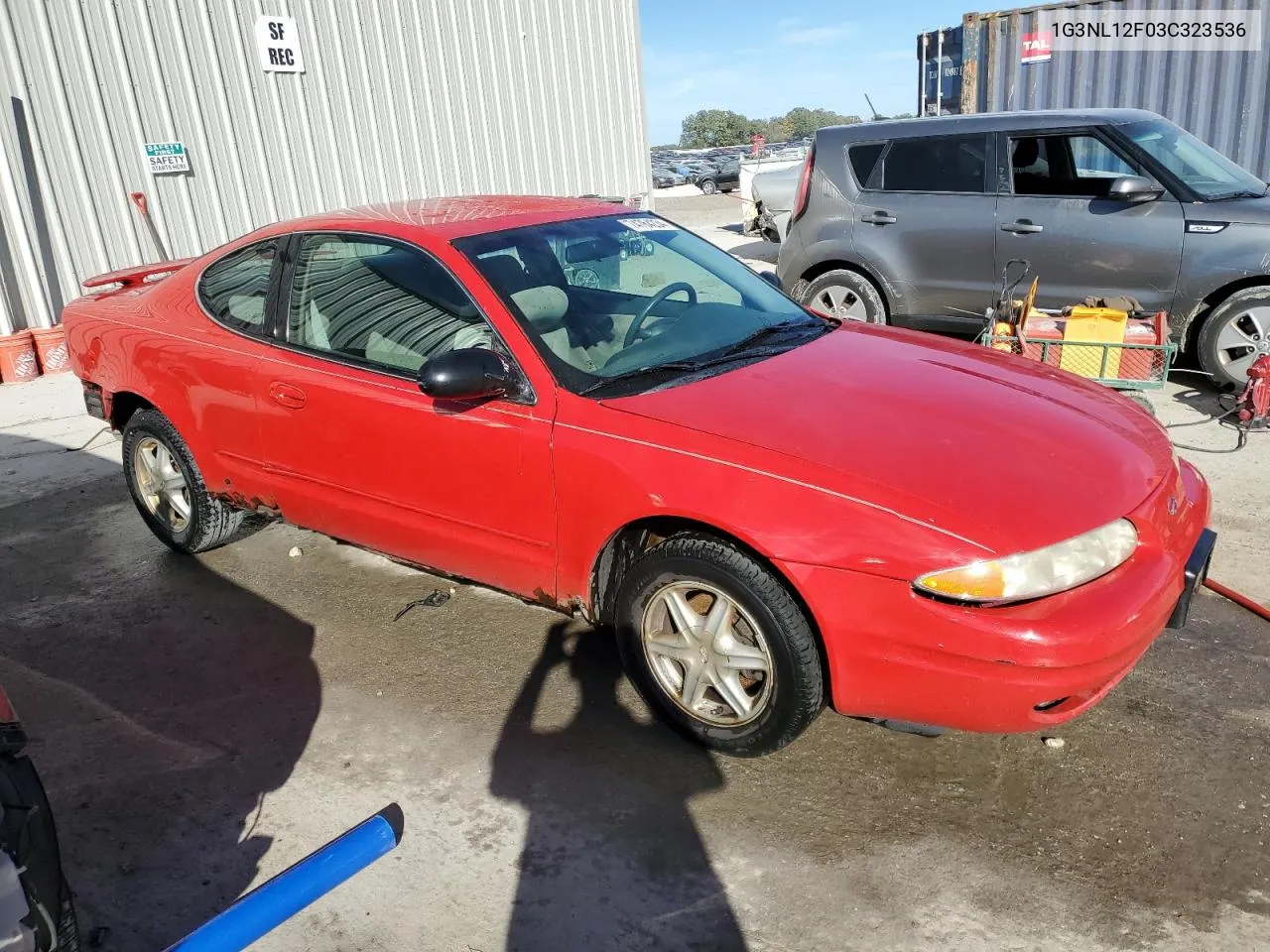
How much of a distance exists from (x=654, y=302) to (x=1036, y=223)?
4253 millimetres

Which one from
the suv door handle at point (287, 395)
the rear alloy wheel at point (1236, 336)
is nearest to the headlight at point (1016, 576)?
the suv door handle at point (287, 395)

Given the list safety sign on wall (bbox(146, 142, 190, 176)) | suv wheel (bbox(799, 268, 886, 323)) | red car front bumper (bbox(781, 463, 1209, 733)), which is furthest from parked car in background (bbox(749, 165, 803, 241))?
red car front bumper (bbox(781, 463, 1209, 733))

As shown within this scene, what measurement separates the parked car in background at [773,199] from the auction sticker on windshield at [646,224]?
9393 millimetres

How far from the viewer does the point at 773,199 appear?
1432cm

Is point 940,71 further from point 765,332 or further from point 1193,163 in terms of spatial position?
point 765,332

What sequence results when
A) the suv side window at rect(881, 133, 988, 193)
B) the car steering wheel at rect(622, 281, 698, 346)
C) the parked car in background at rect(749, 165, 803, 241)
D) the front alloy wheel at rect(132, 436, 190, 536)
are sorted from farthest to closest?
the parked car in background at rect(749, 165, 803, 241), the suv side window at rect(881, 133, 988, 193), the front alloy wheel at rect(132, 436, 190, 536), the car steering wheel at rect(622, 281, 698, 346)

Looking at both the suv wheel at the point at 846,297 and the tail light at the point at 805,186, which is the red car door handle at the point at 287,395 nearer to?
the suv wheel at the point at 846,297

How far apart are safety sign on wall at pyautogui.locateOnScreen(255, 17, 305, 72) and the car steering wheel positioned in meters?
7.58

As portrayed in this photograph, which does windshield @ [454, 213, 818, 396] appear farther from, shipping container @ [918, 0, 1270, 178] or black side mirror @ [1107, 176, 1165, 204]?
shipping container @ [918, 0, 1270, 178]

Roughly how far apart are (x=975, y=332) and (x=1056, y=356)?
130cm

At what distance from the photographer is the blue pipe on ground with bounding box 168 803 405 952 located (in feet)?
5.37

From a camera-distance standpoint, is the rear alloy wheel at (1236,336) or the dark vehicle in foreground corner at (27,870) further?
the rear alloy wheel at (1236,336)

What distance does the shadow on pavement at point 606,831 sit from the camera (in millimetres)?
2420

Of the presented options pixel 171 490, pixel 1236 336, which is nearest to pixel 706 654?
Answer: pixel 171 490
